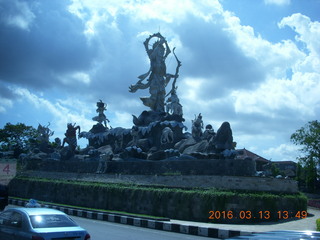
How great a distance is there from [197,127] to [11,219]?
18.0m

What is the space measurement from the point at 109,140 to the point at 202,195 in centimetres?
1732

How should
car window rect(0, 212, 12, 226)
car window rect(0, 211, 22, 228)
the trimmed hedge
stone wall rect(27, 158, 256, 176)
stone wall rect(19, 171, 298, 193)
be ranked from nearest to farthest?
car window rect(0, 211, 22, 228) < car window rect(0, 212, 12, 226) < the trimmed hedge < stone wall rect(19, 171, 298, 193) < stone wall rect(27, 158, 256, 176)

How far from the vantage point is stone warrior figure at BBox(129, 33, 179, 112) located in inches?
1220

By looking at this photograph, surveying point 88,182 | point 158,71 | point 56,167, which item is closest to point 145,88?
point 158,71

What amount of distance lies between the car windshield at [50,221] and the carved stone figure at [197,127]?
17214 mm

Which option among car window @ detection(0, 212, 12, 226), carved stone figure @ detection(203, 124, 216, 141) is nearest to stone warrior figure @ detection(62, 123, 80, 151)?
carved stone figure @ detection(203, 124, 216, 141)

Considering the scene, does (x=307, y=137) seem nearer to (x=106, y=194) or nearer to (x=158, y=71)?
(x=158, y=71)

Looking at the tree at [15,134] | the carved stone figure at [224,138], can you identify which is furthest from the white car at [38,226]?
the tree at [15,134]

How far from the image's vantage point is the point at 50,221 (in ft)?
23.0

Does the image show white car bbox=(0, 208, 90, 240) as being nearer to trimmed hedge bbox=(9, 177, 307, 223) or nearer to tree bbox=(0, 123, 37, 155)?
trimmed hedge bbox=(9, 177, 307, 223)

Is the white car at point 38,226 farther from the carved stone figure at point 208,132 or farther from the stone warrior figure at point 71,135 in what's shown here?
the stone warrior figure at point 71,135

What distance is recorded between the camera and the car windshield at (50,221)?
684 cm

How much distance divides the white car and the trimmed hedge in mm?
7637
